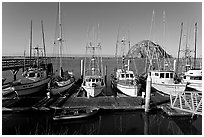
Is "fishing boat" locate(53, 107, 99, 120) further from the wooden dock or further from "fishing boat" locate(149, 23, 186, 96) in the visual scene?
"fishing boat" locate(149, 23, 186, 96)

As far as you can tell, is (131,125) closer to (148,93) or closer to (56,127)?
(148,93)

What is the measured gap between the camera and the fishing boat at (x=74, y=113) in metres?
12.5

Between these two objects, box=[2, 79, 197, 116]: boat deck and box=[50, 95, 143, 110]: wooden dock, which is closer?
box=[2, 79, 197, 116]: boat deck

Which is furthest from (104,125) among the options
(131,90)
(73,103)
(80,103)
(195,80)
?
(195,80)

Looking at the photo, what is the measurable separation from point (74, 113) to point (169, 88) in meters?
12.4

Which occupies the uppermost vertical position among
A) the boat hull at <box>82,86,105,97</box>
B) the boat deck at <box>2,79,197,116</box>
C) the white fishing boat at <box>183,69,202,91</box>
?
the white fishing boat at <box>183,69,202,91</box>

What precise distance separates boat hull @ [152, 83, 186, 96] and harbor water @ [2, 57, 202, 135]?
5881mm

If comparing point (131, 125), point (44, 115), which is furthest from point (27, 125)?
point (131, 125)

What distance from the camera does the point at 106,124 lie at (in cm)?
1235

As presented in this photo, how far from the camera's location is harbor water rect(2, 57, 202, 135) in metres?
11.5

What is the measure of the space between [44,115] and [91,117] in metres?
4.13

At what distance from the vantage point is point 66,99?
1617 cm

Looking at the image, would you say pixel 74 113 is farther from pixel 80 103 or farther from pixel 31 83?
pixel 31 83

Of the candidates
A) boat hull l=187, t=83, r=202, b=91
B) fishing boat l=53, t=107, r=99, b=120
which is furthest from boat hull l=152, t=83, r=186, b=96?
fishing boat l=53, t=107, r=99, b=120
